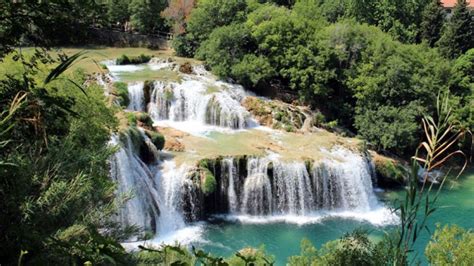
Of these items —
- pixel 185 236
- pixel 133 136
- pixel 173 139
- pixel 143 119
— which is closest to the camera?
pixel 185 236

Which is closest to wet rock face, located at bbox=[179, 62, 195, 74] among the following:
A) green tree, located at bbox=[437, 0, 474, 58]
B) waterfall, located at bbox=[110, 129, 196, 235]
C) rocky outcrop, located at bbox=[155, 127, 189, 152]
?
rocky outcrop, located at bbox=[155, 127, 189, 152]

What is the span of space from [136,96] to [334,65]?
1189 centimetres

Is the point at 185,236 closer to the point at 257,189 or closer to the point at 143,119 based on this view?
the point at 257,189

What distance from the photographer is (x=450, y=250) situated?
10641 millimetres

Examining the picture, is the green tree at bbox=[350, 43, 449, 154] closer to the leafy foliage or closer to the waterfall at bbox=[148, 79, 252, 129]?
the waterfall at bbox=[148, 79, 252, 129]

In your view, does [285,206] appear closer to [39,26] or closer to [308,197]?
[308,197]

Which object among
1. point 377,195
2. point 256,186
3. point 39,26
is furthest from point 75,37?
point 377,195

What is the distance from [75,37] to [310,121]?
22.0 metres

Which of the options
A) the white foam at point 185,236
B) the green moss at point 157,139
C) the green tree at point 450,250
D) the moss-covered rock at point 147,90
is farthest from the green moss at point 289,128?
the green tree at point 450,250

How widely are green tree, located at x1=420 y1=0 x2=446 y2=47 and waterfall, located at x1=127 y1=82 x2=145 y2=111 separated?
24.4 metres

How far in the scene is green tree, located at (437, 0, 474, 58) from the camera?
36250mm

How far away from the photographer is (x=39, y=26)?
14.0ft

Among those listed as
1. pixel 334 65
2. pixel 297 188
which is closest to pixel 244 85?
pixel 334 65

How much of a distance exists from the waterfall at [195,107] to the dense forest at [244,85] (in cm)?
315
